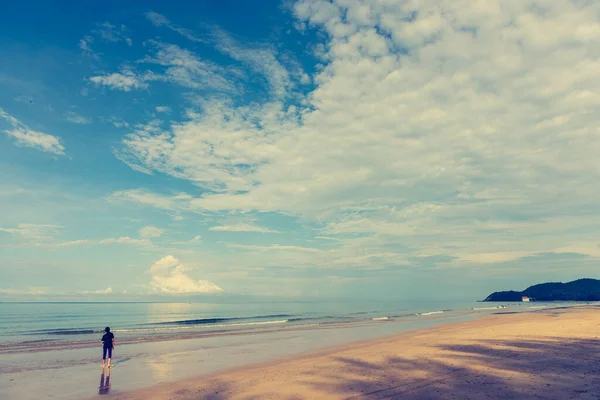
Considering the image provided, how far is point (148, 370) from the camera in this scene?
2122 cm

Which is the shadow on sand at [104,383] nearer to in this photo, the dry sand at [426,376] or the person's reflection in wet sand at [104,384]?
the person's reflection in wet sand at [104,384]

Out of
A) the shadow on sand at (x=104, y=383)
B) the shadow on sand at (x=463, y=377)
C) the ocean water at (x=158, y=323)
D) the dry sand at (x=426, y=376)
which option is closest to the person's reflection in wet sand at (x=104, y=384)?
the shadow on sand at (x=104, y=383)

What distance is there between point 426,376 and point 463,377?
136cm

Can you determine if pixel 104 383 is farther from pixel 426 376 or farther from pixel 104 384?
pixel 426 376

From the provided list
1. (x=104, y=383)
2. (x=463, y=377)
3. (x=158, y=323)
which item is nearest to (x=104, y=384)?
(x=104, y=383)

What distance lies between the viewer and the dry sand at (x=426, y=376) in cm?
1250

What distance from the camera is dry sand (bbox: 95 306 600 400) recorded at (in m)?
12.5

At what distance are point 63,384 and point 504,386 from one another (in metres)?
19.4

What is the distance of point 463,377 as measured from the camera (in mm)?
14398

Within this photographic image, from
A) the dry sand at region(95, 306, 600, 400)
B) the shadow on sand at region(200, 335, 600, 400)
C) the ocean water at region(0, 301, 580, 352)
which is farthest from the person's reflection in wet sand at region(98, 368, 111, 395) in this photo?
the ocean water at region(0, 301, 580, 352)

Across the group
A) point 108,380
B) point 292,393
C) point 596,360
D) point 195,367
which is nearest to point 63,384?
point 108,380

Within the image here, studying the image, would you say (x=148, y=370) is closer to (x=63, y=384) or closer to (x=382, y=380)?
(x=63, y=384)

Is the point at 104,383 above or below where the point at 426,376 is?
below

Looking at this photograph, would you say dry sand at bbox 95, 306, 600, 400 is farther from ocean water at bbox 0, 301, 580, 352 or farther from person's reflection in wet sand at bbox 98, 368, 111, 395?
ocean water at bbox 0, 301, 580, 352
